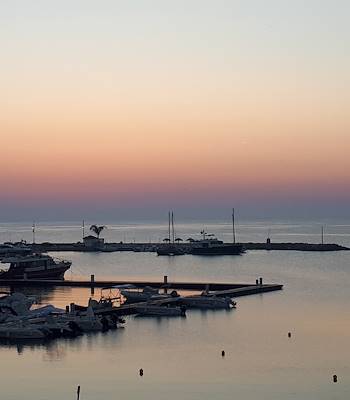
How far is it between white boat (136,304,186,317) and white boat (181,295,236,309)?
3.99m

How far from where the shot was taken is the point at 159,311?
59000 mm

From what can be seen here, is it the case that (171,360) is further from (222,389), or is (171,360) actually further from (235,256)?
(235,256)

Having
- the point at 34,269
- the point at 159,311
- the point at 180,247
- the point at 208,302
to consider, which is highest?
the point at 180,247

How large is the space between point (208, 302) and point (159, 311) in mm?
5557

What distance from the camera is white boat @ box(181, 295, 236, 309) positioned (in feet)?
207

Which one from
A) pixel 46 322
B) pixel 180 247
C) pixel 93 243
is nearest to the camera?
pixel 46 322

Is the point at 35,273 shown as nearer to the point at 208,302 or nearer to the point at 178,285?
the point at 178,285

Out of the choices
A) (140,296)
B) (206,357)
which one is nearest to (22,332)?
(206,357)

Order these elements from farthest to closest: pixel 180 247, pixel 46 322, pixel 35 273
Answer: pixel 180 247
pixel 35 273
pixel 46 322

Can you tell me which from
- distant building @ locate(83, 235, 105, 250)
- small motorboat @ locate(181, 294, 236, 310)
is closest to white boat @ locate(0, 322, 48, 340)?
small motorboat @ locate(181, 294, 236, 310)

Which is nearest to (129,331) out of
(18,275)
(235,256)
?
(18,275)

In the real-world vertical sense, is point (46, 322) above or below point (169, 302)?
below

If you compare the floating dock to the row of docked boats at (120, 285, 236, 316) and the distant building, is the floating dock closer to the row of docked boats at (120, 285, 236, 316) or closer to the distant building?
the row of docked boats at (120, 285, 236, 316)

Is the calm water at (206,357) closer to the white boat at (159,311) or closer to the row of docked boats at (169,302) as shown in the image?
the white boat at (159,311)
